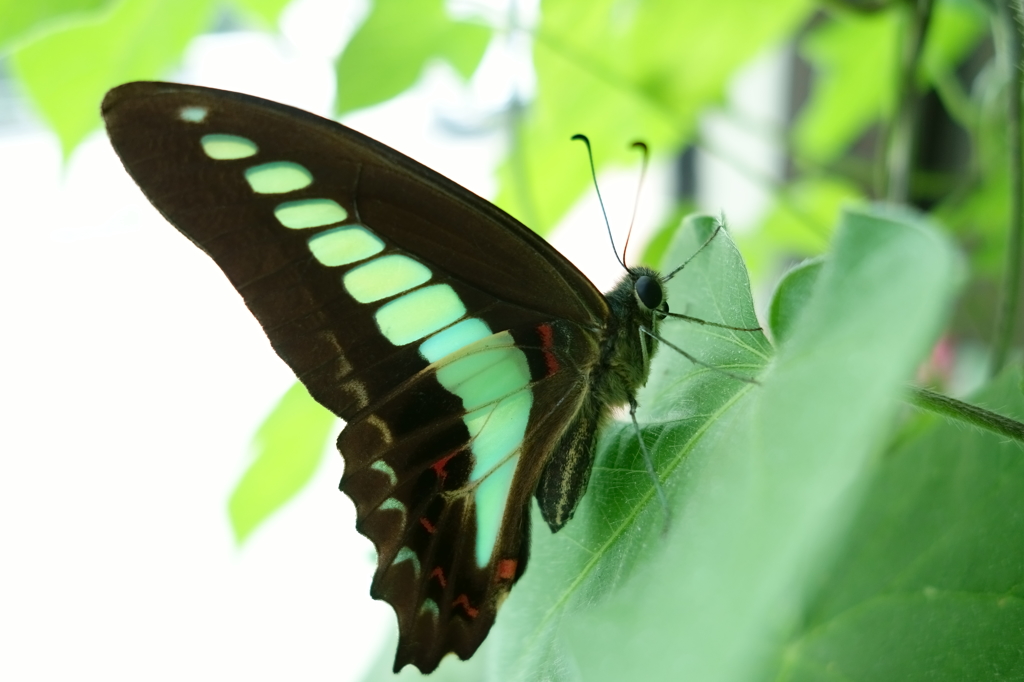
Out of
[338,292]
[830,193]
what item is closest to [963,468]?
[338,292]

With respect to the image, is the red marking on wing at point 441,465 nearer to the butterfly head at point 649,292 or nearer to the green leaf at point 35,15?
the butterfly head at point 649,292

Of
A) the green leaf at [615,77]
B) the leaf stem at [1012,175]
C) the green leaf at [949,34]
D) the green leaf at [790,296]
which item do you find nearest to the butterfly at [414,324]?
the green leaf at [790,296]

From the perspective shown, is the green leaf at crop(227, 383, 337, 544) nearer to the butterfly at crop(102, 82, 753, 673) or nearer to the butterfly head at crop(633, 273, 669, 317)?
the butterfly at crop(102, 82, 753, 673)

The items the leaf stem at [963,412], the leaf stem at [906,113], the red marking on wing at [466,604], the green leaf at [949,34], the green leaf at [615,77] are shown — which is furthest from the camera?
the green leaf at [949,34]

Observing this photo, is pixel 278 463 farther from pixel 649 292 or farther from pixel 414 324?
pixel 649 292

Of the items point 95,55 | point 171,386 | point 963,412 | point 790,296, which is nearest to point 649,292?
point 790,296

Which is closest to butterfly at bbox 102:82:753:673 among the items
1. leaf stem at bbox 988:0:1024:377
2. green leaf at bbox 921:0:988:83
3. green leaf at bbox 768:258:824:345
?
green leaf at bbox 768:258:824:345
